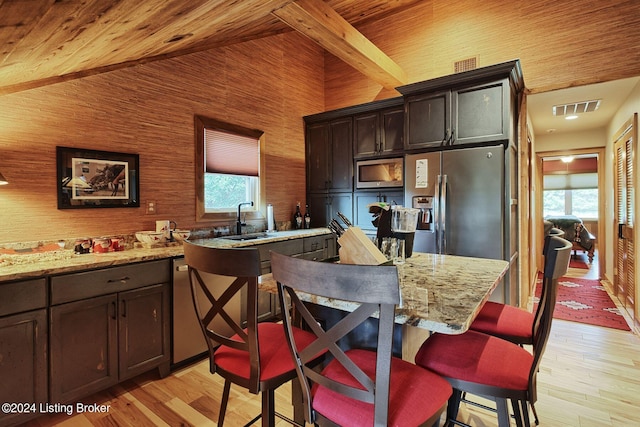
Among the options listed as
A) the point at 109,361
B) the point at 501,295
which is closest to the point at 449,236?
the point at 501,295

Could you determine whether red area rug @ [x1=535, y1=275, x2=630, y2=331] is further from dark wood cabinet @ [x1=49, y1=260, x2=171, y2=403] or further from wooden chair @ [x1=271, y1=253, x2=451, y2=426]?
dark wood cabinet @ [x1=49, y1=260, x2=171, y2=403]

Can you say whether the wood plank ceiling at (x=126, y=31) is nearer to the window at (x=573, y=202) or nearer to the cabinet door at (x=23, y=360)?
the cabinet door at (x=23, y=360)

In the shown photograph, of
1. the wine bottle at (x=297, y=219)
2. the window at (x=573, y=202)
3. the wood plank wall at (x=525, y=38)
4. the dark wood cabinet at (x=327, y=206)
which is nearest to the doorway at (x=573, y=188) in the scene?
the window at (x=573, y=202)

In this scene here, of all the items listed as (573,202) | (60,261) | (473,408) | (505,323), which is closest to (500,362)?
(505,323)

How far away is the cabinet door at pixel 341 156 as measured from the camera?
439cm

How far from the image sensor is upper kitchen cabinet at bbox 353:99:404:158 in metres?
3.99

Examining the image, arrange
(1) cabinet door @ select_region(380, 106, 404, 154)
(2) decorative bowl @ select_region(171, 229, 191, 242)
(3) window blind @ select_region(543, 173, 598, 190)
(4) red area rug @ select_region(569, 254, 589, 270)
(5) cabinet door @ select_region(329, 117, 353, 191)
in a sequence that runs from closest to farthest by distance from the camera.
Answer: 1. (2) decorative bowl @ select_region(171, 229, 191, 242)
2. (1) cabinet door @ select_region(380, 106, 404, 154)
3. (5) cabinet door @ select_region(329, 117, 353, 191)
4. (4) red area rug @ select_region(569, 254, 589, 270)
5. (3) window blind @ select_region(543, 173, 598, 190)

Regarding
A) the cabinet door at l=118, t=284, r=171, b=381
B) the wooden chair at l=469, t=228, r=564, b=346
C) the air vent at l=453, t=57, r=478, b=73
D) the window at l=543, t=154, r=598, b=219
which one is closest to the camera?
the wooden chair at l=469, t=228, r=564, b=346

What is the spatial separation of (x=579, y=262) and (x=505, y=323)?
7262 mm

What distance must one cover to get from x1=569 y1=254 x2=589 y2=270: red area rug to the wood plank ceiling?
624 centimetres

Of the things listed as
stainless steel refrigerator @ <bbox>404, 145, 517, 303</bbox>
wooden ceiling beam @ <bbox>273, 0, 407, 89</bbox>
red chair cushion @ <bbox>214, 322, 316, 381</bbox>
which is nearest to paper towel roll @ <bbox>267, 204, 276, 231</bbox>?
stainless steel refrigerator @ <bbox>404, 145, 517, 303</bbox>

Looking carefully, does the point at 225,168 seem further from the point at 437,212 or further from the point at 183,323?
the point at 437,212

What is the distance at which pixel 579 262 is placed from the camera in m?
6.99

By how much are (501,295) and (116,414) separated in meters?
3.31
